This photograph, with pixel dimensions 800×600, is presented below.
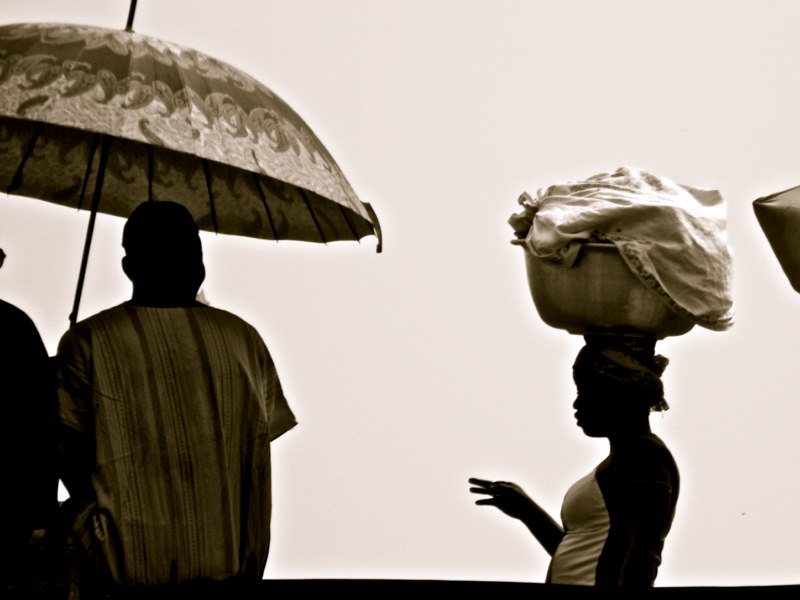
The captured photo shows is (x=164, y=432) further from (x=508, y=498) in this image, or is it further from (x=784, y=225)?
(x=784, y=225)

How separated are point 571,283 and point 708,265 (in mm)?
343

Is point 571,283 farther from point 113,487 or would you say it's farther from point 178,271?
point 113,487

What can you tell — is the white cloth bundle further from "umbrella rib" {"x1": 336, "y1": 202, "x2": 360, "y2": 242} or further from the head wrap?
"umbrella rib" {"x1": 336, "y1": 202, "x2": 360, "y2": 242}

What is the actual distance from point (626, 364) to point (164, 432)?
1.19m

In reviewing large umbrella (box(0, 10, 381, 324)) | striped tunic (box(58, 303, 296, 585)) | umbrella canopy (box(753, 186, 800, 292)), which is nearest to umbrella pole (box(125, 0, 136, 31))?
large umbrella (box(0, 10, 381, 324))

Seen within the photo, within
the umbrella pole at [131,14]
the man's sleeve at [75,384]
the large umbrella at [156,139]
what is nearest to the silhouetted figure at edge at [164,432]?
the man's sleeve at [75,384]

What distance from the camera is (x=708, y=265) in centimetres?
385

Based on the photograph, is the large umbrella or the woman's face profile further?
the woman's face profile

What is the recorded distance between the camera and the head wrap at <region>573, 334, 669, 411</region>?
384cm

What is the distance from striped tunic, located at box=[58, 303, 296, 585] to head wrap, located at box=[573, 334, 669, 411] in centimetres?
87

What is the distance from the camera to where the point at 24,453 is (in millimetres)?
3170

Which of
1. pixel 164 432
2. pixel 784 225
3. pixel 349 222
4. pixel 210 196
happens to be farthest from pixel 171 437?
pixel 784 225

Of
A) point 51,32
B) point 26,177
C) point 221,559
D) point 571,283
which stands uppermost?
point 51,32

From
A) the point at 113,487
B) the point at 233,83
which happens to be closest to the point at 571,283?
the point at 233,83
